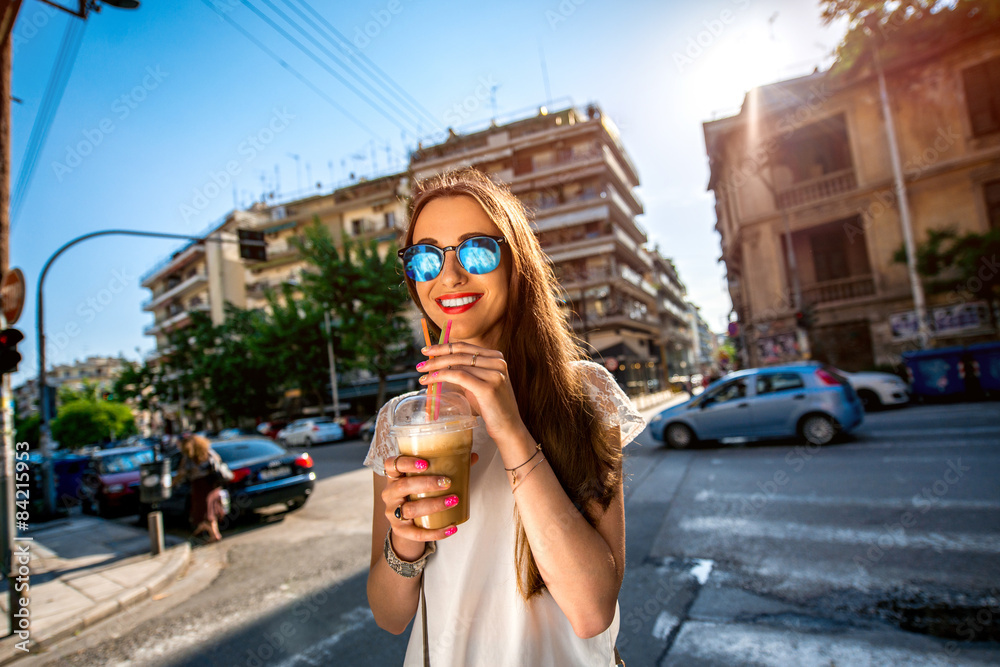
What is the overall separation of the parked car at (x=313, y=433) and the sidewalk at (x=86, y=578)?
47.5ft

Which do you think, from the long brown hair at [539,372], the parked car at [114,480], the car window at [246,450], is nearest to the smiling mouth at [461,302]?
the long brown hair at [539,372]

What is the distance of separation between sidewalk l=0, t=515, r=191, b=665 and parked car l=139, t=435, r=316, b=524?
648 millimetres

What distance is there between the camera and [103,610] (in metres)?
4.79

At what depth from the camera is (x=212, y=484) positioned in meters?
7.52

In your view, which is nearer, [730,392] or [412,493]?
[412,493]

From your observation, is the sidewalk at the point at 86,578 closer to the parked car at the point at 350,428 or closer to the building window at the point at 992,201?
the parked car at the point at 350,428

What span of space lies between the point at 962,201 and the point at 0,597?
85.6 ft

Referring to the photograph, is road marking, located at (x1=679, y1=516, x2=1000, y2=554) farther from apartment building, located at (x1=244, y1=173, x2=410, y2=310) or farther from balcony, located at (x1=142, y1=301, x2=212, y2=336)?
balcony, located at (x1=142, y1=301, x2=212, y2=336)

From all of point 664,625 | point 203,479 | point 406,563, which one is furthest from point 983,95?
point 203,479

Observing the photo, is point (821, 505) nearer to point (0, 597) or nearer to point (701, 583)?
point (701, 583)

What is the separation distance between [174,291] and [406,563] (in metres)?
59.1

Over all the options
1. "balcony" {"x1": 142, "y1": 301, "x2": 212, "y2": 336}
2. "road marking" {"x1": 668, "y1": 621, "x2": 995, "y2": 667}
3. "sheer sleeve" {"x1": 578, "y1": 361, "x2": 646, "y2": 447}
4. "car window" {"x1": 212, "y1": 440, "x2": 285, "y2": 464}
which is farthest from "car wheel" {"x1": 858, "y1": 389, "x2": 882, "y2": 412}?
"balcony" {"x1": 142, "y1": 301, "x2": 212, "y2": 336}

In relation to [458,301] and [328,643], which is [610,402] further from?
[328,643]

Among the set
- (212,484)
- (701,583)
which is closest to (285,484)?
(212,484)
